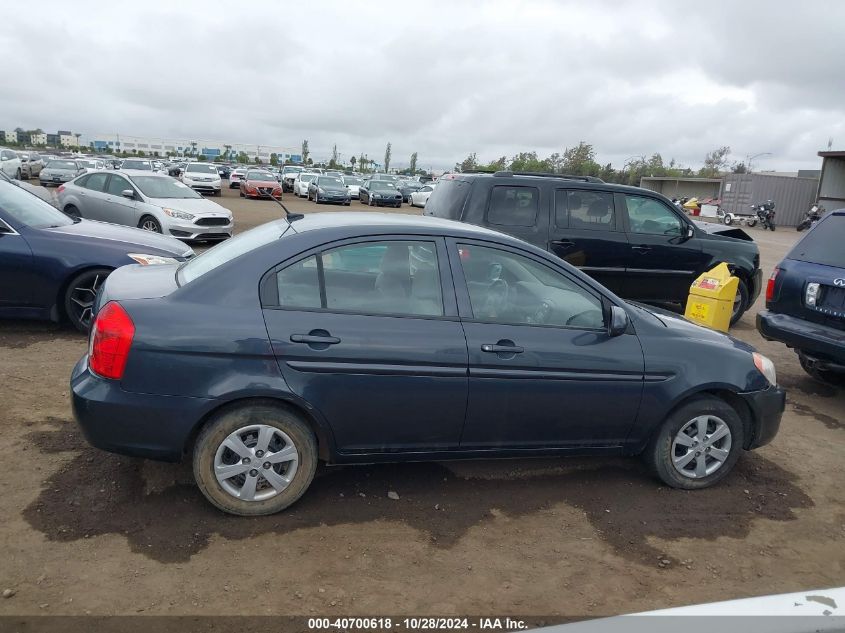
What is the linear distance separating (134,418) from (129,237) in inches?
167

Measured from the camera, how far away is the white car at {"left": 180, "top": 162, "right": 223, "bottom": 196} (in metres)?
28.8

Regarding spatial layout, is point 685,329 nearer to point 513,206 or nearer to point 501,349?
point 501,349

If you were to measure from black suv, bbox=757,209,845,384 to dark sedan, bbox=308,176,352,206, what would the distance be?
26698mm

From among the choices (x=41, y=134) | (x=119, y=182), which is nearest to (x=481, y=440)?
(x=119, y=182)

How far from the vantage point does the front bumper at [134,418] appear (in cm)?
329

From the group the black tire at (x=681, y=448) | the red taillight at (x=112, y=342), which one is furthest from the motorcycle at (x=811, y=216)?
the red taillight at (x=112, y=342)

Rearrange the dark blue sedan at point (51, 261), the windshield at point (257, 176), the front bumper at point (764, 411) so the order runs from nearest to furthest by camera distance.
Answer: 1. the front bumper at point (764, 411)
2. the dark blue sedan at point (51, 261)
3. the windshield at point (257, 176)

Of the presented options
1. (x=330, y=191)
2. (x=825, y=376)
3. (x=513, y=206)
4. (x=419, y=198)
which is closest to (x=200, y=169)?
(x=330, y=191)

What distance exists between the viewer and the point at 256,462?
11.2ft

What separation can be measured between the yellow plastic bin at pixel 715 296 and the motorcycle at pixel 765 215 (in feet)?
92.9

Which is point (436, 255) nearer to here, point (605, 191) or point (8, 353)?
point (8, 353)

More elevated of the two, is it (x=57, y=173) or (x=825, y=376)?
(x=57, y=173)

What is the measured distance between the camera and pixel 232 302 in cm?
340

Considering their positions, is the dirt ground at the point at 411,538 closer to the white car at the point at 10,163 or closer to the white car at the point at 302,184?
the white car at the point at 10,163
